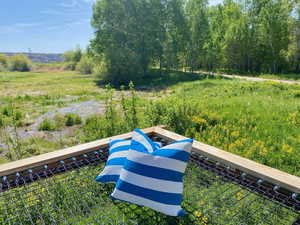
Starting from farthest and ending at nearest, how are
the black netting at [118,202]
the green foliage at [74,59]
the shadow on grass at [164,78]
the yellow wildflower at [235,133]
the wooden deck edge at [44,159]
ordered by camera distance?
the green foliage at [74,59]
the shadow on grass at [164,78]
the yellow wildflower at [235,133]
the wooden deck edge at [44,159]
the black netting at [118,202]

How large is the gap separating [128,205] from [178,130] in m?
2.81

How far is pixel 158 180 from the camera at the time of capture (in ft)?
5.44

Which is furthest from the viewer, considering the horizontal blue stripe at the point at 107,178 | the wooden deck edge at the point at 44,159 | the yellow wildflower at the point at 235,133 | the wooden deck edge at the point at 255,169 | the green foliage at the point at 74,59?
the green foliage at the point at 74,59

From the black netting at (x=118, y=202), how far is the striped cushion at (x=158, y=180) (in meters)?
0.16

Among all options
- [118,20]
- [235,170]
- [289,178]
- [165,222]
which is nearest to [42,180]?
[165,222]

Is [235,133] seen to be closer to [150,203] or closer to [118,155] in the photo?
[118,155]

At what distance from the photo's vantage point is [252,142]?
377 centimetres

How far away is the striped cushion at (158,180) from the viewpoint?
1.63m

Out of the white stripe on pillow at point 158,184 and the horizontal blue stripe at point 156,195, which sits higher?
the white stripe on pillow at point 158,184

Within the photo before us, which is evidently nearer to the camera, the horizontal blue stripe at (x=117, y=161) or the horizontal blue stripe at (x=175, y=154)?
the horizontal blue stripe at (x=175, y=154)

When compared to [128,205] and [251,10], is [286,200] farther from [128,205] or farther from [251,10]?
[251,10]

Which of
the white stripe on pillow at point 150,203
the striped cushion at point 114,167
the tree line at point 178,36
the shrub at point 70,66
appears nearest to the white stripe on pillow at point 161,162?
the white stripe on pillow at point 150,203

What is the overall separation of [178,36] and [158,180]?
23.1m

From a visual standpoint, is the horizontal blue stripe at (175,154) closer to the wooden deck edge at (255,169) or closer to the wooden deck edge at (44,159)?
the wooden deck edge at (255,169)
